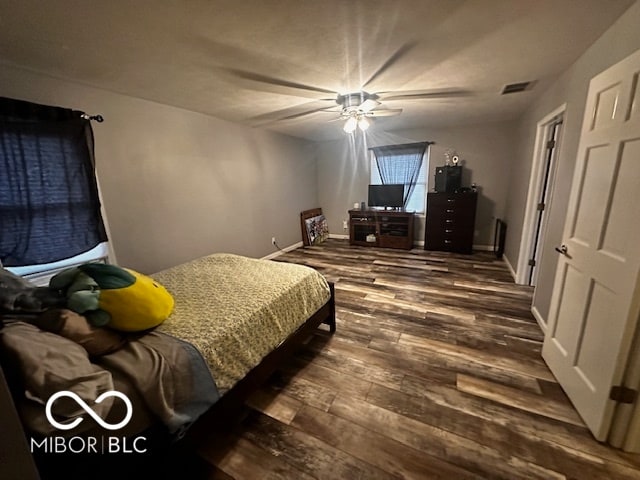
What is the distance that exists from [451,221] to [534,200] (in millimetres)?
1461

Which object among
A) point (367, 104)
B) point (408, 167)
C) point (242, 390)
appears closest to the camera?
point (242, 390)

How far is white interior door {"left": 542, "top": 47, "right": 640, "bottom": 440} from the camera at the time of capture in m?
1.20

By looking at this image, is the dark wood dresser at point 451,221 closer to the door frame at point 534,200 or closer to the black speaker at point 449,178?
the black speaker at point 449,178

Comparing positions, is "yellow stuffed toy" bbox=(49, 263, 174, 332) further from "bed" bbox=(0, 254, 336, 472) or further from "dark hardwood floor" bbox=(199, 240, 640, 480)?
"dark hardwood floor" bbox=(199, 240, 640, 480)

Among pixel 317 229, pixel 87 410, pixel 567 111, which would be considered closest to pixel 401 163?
pixel 317 229

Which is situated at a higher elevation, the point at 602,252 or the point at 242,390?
the point at 602,252

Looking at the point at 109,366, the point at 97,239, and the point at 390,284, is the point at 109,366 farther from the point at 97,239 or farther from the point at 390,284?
the point at 390,284

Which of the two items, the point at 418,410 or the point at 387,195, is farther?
the point at 387,195

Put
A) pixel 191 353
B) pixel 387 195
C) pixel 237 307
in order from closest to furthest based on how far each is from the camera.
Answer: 1. pixel 191 353
2. pixel 237 307
3. pixel 387 195

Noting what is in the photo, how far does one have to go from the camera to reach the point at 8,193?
188 cm

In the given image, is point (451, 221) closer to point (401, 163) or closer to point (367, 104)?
point (401, 163)

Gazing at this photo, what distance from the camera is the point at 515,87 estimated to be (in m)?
2.61

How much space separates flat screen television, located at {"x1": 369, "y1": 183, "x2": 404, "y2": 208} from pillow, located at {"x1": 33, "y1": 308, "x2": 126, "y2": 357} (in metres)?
4.73

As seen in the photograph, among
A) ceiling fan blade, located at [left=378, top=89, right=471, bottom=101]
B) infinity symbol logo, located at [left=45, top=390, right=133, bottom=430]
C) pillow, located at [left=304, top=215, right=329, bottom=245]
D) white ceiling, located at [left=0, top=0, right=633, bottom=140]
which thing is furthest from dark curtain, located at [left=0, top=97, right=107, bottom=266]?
pillow, located at [left=304, top=215, right=329, bottom=245]
